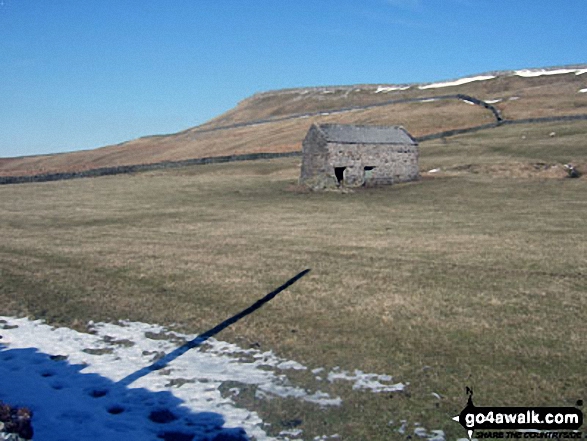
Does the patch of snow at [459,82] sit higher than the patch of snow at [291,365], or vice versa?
the patch of snow at [459,82]

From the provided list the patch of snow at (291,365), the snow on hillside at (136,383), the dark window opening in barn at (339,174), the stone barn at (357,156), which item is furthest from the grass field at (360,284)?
the dark window opening in barn at (339,174)

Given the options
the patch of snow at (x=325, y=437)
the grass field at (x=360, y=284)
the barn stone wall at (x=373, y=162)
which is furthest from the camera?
the barn stone wall at (x=373, y=162)

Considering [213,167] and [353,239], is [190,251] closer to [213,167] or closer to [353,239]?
[353,239]

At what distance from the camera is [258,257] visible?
20.0m

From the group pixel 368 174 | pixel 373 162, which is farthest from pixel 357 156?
pixel 368 174

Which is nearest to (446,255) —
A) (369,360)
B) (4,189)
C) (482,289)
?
(482,289)

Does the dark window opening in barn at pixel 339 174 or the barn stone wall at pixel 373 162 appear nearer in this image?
the barn stone wall at pixel 373 162

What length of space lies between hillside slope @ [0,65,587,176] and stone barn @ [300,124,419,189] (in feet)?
97.9

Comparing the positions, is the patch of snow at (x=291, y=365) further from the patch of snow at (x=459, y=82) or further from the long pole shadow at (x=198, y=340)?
the patch of snow at (x=459, y=82)

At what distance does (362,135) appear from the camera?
4900 centimetres

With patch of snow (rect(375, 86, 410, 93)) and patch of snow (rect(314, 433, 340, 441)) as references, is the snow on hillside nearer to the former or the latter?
patch of snow (rect(314, 433, 340, 441))

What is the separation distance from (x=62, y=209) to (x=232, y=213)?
13.5m

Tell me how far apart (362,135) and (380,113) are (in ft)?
208

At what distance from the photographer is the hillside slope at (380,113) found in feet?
292
